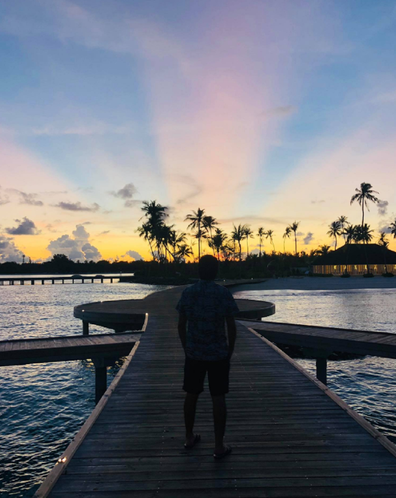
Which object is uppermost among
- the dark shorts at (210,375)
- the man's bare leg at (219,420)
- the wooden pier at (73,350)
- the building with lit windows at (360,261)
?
the building with lit windows at (360,261)

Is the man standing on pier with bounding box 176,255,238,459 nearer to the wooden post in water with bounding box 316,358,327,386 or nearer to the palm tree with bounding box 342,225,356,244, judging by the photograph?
the wooden post in water with bounding box 316,358,327,386

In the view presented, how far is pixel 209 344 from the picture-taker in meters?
4.04

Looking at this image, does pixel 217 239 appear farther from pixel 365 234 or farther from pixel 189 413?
pixel 189 413

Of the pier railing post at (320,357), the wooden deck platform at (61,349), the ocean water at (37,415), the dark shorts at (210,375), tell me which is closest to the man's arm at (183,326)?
the dark shorts at (210,375)

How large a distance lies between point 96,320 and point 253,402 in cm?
1080

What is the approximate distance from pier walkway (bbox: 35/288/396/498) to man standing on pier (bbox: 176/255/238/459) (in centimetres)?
39

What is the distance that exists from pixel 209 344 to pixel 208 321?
9.4 inches

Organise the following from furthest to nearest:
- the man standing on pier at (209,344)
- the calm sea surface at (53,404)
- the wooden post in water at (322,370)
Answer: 1. the wooden post in water at (322,370)
2. the calm sea surface at (53,404)
3. the man standing on pier at (209,344)

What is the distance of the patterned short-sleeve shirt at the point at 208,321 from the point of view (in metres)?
4.04

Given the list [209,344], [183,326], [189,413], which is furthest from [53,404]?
[209,344]

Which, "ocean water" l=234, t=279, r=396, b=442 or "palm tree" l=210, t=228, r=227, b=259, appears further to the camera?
"palm tree" l=210, t=228, r=227, b=259

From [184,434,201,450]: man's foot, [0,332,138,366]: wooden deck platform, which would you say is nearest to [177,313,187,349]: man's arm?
[184,434,201,450]: man's foot

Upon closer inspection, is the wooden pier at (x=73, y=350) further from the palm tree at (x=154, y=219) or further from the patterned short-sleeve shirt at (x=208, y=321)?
the palm tree at (x=154, y=219)

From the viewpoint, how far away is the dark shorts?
3992 millimetres
